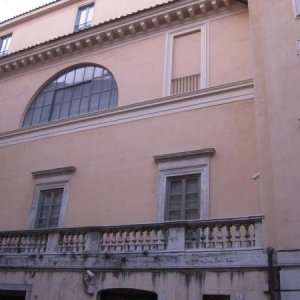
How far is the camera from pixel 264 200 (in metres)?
10.1

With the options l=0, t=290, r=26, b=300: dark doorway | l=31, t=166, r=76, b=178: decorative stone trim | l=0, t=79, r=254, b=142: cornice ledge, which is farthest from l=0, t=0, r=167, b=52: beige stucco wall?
l=0, t=290, r=26, b=300: dark doorway

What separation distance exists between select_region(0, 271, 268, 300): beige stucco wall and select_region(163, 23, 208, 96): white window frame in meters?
6.60

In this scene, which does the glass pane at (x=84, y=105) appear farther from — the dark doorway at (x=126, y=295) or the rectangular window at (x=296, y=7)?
the rectangular window at (x=296, y=7)

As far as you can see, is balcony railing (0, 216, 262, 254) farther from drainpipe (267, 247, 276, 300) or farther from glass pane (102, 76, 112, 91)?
glass pane (102, 76, 112, 91)

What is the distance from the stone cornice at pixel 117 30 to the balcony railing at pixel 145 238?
814cm

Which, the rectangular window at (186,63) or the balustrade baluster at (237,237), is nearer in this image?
the balustrade baluster at (237,237)

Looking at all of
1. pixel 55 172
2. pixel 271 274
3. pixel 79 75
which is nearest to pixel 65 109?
pixel 79 75

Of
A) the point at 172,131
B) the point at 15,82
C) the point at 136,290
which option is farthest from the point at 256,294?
the point at 15,82

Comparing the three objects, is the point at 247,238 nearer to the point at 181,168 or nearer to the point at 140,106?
the point at 181,168

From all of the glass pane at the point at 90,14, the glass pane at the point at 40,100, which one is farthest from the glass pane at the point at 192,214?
the glass pane at the point at 90,14

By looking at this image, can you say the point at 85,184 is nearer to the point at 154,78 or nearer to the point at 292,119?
the point at 154,78

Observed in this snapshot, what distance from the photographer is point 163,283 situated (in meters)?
10.1

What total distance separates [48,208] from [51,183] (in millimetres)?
869

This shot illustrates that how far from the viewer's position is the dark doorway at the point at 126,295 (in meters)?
10.4
